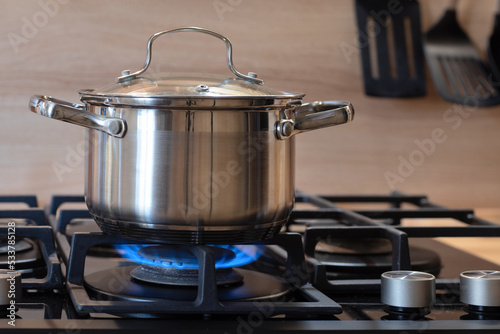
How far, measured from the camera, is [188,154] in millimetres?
633

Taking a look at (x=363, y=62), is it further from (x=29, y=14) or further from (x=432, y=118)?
(x=29, y=14)

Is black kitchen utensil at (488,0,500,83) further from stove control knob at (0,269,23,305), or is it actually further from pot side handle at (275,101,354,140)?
stove control knob at (0,269,23,305)

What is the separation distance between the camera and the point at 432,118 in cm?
138

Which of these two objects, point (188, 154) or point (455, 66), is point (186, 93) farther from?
point (455, 66)

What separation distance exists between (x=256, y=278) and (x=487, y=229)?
0.33 meters

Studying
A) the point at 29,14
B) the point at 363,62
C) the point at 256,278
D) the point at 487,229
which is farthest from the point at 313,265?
the point at 29,14

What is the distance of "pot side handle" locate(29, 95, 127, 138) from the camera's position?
62 centimetres

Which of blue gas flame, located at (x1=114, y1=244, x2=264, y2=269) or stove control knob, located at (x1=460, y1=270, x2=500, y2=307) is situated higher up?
blue gas flame, located at (x1=114, y1=244, x2=264, y2=269)

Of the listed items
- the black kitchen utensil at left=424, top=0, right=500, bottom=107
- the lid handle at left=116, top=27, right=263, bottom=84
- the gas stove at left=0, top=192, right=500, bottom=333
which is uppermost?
the black kitchen utensil at left=424, top=0, right=500, bottom=107

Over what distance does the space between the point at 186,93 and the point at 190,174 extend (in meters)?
0.07

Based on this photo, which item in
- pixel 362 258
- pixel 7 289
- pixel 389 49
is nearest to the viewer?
pixel 7 289

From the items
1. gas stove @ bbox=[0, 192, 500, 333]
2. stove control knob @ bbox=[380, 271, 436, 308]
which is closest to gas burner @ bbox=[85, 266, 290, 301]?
gas stove @ bbox=[0, 192, 500, 333]

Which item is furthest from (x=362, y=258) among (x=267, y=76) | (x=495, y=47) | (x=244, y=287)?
(x=495, y=47)

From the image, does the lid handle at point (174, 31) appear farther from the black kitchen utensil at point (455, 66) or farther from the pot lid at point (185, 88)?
the black kitchen utensil at point (455, 66)
